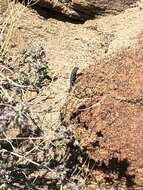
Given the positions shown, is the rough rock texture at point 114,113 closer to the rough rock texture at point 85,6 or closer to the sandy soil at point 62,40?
the sandy soil at point 62,40

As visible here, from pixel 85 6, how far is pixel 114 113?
131cm

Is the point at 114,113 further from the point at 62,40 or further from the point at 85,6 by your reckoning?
the point at 85,6

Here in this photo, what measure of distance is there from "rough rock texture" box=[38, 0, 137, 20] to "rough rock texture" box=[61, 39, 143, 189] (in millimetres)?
1034

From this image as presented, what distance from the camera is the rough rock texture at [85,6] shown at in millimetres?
3871

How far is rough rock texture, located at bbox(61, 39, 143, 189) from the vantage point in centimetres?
274

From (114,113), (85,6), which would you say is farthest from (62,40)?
(114,113)

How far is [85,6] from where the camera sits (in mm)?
3889

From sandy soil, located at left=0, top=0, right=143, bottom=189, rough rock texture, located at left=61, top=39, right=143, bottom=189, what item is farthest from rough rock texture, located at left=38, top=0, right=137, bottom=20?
rough rock texture, located at left=61, top=39, right=143, bottom=189

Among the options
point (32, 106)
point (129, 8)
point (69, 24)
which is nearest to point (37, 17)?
point (69, 24)

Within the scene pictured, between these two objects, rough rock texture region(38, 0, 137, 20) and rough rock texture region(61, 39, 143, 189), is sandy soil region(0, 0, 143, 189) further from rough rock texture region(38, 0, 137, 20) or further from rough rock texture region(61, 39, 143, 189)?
rough rock texture region(61, 39, 143, 189)

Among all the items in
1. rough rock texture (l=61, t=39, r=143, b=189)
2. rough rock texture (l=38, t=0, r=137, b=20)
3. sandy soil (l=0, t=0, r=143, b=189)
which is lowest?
rough rock texture (l=61, t=39, r=143, b=189)

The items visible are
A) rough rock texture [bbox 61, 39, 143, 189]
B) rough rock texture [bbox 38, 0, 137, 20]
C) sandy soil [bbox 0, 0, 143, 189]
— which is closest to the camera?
rough rock texture [bbox 61, 39, 143, 189]

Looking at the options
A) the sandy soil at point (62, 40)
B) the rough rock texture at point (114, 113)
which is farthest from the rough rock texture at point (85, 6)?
the rough rock texture at point (114, 113)

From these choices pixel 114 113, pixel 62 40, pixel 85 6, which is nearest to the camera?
pixel 114 113
